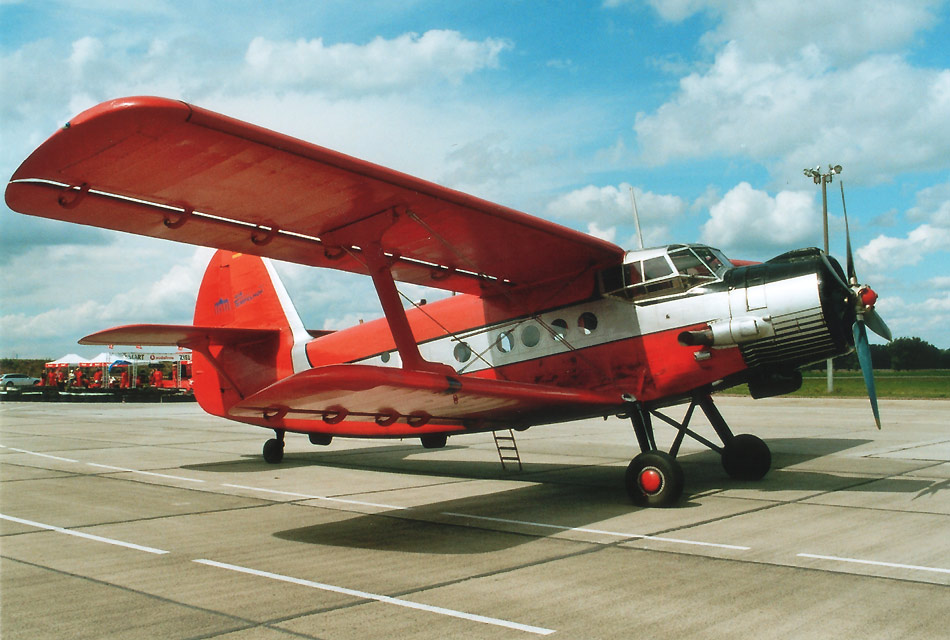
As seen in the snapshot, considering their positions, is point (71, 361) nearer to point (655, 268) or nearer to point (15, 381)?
point (15, 381)

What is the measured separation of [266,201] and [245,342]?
624 centimetres

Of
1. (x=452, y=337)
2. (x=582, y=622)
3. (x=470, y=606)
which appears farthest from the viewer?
(x=452, y=337)

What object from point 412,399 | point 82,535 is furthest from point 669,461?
point 82,535

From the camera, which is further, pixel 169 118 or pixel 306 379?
pixel 306 379

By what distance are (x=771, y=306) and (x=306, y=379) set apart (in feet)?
16.8

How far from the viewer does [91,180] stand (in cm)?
590

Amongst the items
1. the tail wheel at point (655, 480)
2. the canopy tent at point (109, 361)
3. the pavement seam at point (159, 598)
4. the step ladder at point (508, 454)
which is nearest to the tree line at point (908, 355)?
the canopy tent at point (109, 361)

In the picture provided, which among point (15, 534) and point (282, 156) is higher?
point (282, 156)

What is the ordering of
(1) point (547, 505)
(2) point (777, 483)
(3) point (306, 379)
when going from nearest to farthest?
(3) point (306, 379)
(1) point (547, 505)
(2) point (777, 483)

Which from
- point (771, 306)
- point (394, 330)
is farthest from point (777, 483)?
point (394, 330)

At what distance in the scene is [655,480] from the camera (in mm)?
7977

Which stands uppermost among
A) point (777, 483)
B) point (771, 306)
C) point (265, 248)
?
point (265, 248)

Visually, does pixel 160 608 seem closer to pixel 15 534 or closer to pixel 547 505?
pixel 15 534

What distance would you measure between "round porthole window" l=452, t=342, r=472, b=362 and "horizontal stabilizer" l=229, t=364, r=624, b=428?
3.92 feet
